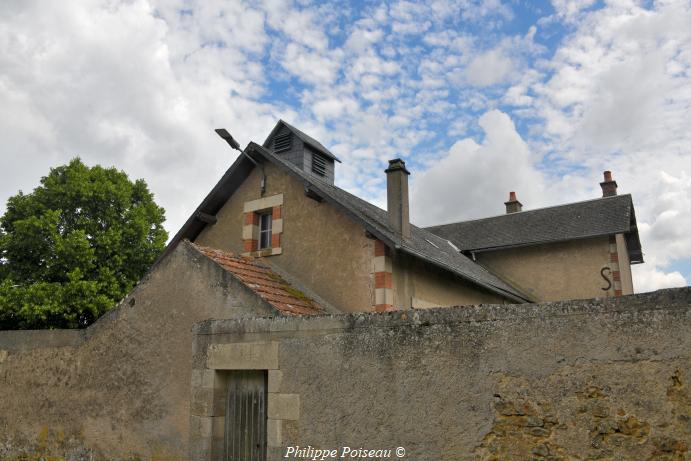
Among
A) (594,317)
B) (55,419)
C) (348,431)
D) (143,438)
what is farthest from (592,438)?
(55,419)

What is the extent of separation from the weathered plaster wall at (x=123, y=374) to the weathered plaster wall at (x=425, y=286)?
300 cm

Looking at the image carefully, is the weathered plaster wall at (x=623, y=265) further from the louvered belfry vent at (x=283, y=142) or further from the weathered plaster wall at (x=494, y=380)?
the weathered plaster wall at (x=494, y=380)

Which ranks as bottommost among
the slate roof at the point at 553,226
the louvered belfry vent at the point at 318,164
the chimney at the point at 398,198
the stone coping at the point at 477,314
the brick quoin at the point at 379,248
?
the stone coping at the point at 477,314

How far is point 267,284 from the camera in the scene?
8.49 m

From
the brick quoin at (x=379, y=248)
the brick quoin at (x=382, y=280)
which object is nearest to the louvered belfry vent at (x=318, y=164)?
the brick quoin at (x=379, y=248)

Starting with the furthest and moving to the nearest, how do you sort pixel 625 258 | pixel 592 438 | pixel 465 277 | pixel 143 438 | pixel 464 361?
pixel 625 258 < pixel 465 277 < pixel 143 438 < pixel 464 361 < pixel 592 438

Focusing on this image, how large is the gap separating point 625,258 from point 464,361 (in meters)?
13.7

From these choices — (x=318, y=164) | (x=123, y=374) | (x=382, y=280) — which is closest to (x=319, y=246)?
(x=382, y=280)

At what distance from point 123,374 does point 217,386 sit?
9.54ft

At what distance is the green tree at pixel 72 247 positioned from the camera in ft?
54.4

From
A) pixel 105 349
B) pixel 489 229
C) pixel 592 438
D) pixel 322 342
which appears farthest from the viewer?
pixel 489 229

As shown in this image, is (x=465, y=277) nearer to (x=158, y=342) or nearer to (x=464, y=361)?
(x=158, y=342)

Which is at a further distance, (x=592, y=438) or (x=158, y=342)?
(x=158, y=342)

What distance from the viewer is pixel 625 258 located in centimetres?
1572
